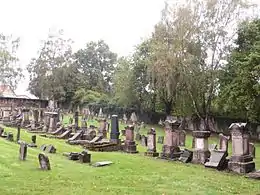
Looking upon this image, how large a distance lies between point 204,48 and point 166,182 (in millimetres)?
23509

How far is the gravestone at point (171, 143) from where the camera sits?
54.8 ft

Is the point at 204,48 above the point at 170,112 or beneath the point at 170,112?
above

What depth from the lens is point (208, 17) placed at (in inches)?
1239

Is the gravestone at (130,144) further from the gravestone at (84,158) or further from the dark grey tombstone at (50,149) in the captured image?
the gravestone at (84,158)

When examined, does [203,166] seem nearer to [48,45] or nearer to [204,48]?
[204,48]

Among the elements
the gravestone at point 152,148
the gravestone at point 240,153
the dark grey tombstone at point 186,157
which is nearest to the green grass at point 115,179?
the gravestone at point 240,153

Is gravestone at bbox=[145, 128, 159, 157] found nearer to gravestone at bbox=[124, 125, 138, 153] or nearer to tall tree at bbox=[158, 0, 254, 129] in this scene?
gravestone at bbox=[124, 125, 138, 153]

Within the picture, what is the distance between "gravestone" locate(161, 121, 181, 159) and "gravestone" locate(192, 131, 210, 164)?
4.05 ft

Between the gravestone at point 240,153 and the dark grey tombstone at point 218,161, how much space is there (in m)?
0.35

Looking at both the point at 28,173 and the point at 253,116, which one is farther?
the point at 253,116

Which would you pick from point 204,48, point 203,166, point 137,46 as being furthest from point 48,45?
point 203,166

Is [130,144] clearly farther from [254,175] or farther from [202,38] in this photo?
[202,38]

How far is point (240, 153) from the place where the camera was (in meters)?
14.0

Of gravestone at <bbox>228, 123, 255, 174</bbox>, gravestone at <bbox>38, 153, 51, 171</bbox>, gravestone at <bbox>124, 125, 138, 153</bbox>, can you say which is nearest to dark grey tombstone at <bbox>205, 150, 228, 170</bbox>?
gravestone at <bbox>228, 123, 255, 174</bbox>
